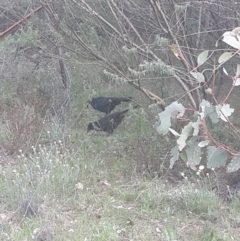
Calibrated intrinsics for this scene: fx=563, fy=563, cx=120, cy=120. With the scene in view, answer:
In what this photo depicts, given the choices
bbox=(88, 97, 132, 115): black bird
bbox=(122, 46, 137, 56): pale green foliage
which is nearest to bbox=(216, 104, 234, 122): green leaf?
bbox=(122, 46, 137, 56): pale green foliage

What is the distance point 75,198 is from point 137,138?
1463 millimetres

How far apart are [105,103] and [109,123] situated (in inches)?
19.4

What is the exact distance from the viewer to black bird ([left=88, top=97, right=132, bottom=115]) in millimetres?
7312

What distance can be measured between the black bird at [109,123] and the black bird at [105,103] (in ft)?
0.80

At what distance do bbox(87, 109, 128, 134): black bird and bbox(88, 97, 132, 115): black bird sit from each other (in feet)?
0.80

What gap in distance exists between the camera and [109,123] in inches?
277

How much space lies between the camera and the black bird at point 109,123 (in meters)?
7.01

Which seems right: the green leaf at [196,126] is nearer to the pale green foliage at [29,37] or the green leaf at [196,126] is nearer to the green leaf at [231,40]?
the green leaf at [231,40]

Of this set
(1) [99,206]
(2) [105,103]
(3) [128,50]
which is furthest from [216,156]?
(2) [105,103]

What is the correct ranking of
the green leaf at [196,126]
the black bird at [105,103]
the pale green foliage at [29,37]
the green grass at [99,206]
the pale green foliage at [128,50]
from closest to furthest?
1. the green leaf at [196,126]
2. the green grass at [99,206]
3. the pale green foliage at [128,50]
4. the pale green foliage at [29,37]
5. the black bird at [105,103]

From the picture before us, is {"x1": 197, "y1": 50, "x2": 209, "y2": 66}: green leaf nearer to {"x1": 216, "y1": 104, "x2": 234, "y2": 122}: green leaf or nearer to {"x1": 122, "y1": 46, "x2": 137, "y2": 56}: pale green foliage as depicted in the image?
{"x1": 216, "y1": 104, "x2": 234, "y2": 122}: green leaf

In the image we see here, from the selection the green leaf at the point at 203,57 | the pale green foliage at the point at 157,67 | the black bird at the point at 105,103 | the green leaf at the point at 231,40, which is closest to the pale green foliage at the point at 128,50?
the pale green foliage at the point at 157,67

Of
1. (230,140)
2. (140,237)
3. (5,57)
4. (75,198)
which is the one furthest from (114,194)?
(5,57)

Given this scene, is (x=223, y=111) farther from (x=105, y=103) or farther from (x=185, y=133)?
(x=105, y=103)
